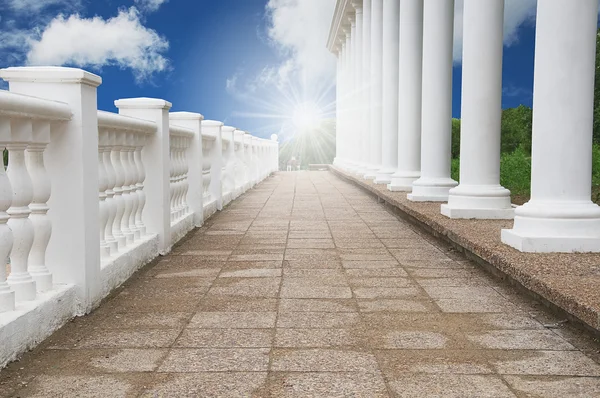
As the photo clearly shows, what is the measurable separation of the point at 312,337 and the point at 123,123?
3.15 meters

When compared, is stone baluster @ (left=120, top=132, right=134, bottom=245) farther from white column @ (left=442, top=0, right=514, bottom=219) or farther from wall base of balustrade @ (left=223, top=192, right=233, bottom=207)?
wall base of balustrade @ (left=223, top=192, right=233, bottom=207)

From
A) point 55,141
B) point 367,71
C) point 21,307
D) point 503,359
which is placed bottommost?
point 503,359

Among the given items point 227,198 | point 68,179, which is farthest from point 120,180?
point 227,198

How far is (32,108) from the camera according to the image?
462 cm

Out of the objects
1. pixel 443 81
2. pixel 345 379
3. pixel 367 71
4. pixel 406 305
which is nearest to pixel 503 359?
pixel 345 379

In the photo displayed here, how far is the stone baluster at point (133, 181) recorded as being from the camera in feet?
24.1

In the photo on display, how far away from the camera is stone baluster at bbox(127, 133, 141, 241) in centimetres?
733

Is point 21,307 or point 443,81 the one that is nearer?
point 21,307

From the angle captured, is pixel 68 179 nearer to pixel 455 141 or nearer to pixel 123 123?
pixel 123 123

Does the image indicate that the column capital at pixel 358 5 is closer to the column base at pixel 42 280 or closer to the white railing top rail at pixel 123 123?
the white railing top rail at pixel 123 123

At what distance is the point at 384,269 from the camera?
7.61 metres

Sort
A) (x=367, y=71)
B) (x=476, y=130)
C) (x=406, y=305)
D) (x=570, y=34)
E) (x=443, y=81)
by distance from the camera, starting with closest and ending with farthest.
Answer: (x=406, y=305)
(x=570, y=34)
(x=476, y=130)
(x=443, y=81)
(x=367, y=71)

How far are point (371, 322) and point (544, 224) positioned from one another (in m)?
2.62

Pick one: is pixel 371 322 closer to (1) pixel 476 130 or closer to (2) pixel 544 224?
(2) pixel 544 224
